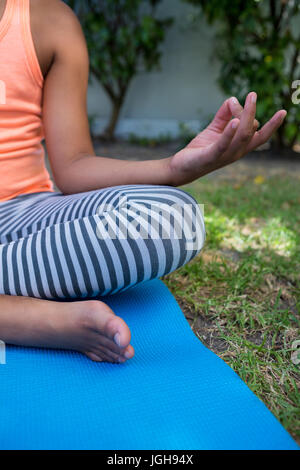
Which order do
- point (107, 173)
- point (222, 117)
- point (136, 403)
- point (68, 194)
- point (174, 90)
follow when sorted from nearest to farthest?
point (136, 403) → point (222, 117) → point (107, 173) → point (68, 194) → point (174, 90)

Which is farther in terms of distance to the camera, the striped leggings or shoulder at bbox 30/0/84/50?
shoulder at bbox 30/0/84/50

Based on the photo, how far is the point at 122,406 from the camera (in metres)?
0.71

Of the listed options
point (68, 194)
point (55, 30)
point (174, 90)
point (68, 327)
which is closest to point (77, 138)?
point (68, 194)

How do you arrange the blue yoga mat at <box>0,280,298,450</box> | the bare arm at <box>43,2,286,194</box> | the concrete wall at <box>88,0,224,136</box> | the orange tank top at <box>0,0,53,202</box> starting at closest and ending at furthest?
1. the blue yoga mat at <box>0,280,298,450</box>
2. the bare arm at <box>43,2,286,194</box>
3. the orange tank top at <box>0,0,53,202</box>
4. the concrete wall at <box>88,0,224,136</box>

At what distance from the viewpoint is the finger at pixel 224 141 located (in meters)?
0.81

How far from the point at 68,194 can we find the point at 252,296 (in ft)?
1.89

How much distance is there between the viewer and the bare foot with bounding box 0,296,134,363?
0.77 meters

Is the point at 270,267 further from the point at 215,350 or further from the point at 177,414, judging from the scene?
the point at 177,414

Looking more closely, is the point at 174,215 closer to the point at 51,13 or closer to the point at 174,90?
the point at 51,13

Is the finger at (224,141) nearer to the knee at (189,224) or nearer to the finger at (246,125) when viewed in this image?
the finger at (246,125)

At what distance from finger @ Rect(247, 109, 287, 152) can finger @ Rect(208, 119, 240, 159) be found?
0.11 metres

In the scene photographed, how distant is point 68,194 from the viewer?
3.92 feet

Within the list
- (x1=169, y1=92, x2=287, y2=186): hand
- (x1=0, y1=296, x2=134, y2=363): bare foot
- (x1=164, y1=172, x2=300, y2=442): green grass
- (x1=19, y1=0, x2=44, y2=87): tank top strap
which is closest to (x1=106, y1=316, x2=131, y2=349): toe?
(x1=0, y1=296, x2=134, y2=363): bare foot

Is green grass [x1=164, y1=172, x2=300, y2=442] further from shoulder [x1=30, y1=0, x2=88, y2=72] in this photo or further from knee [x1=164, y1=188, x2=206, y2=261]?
shoulder [x1=30, y1=0, x2=88, y2=72]
